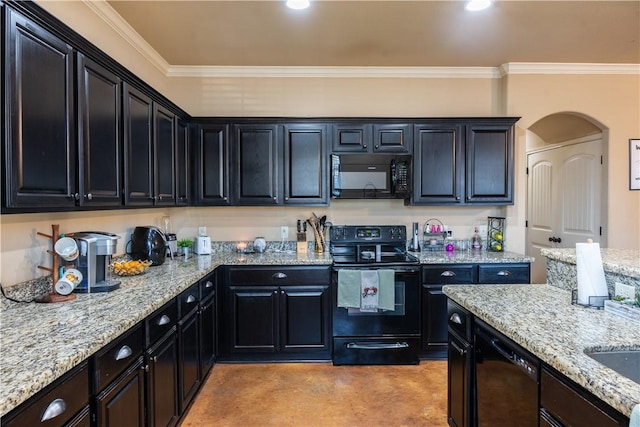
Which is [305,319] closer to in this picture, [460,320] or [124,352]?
[460,320]

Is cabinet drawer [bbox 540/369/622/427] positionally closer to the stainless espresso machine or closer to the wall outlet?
the wall outlet

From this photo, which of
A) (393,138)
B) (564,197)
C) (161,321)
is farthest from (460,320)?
(564,197)

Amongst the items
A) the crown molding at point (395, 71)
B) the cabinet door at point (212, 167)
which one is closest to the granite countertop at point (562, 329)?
the cabinet door at point (212, 167)

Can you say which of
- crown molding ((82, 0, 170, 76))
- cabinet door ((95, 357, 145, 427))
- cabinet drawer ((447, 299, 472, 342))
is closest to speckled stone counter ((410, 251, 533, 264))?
cabinet drawer ((447, 299, 472, 342))

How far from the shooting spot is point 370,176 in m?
3.50

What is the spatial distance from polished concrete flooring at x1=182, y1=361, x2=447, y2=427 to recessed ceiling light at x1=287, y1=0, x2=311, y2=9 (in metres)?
2.79

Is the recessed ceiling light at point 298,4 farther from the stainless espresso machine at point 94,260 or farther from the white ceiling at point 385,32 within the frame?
the stainless espresso machine at point 94,260

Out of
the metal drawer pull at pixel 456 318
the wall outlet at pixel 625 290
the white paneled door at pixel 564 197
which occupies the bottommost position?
the metal drawer pull at pixel 456 318

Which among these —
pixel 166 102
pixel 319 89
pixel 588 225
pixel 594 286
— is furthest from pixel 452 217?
pixel 166 102

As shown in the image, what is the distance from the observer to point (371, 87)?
367 centimetres

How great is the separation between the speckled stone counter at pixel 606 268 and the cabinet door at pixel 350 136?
5.98 feet

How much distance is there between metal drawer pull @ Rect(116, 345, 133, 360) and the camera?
1.46 metres

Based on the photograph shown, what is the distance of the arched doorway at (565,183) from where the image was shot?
378 cm

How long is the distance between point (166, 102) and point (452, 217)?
2919 mm
